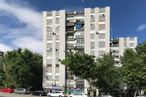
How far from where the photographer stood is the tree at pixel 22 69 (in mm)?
106938

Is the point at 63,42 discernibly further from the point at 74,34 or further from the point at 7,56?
the point at 7,56

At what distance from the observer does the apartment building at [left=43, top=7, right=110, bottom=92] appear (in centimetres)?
10519

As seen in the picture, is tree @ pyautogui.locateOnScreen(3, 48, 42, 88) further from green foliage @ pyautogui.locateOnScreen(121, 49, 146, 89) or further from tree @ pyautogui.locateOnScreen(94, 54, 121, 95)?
green foliage @ pyautogui.locateOnScreen(121, 49, 146, 89)

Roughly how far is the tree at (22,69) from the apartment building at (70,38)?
496 cm

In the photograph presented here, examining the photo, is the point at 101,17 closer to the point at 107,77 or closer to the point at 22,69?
the point at 107,77

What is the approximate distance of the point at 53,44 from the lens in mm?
109875

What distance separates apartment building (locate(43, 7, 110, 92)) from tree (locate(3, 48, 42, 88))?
16.3 ft

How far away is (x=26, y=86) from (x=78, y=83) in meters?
16.4

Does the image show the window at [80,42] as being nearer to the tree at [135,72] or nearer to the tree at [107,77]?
the tree at [107,77]

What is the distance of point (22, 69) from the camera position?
106m

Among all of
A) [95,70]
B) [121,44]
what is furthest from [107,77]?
[121,44]

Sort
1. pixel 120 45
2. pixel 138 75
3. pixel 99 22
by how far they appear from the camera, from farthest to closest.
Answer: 1. pixel 120 45
2. pixel 99 22
3. pixel 138 75

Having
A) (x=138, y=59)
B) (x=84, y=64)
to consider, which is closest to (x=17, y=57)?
(x=84, y=64)

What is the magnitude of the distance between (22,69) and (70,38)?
56.8 feet
